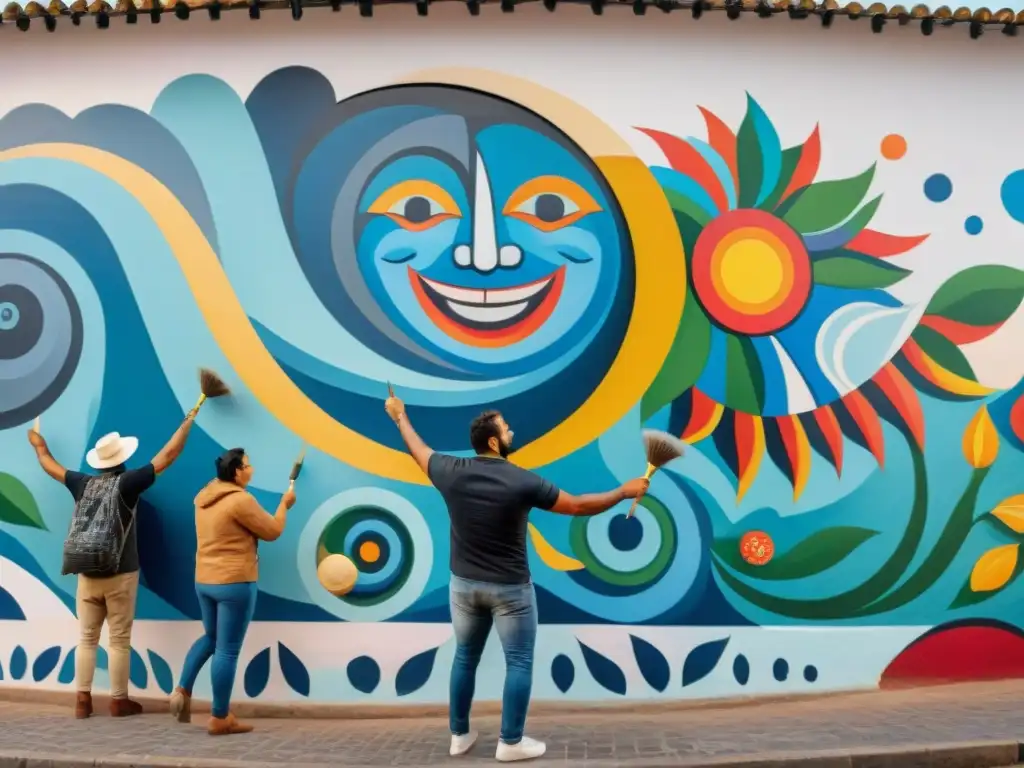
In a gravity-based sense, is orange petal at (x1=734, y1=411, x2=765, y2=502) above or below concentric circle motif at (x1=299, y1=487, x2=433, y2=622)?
above

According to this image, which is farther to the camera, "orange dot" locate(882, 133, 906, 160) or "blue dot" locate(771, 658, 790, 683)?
"orange dot" locate(882, 133, 906, 160)

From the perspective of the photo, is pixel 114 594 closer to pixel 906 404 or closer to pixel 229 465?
pixel 229 465

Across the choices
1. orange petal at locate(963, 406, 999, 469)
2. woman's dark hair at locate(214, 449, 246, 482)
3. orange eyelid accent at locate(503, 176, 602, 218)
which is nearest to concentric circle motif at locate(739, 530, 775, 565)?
orange petal at locate(963, 406, 999, 469)

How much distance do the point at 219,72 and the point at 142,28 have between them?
0.67 metres

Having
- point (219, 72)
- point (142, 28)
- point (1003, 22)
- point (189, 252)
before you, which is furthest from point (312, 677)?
point (1003, 22)

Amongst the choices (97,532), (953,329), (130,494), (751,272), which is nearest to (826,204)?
(751,272)

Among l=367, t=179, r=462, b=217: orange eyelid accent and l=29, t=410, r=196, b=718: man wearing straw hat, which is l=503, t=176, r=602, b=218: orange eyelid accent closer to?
l=367, t=179, r=462, b=217: orange eyelid accent

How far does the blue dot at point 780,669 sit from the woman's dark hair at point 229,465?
3.68m

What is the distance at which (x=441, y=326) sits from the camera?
5.84m

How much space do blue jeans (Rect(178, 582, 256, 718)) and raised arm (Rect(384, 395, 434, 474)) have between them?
4.25ft

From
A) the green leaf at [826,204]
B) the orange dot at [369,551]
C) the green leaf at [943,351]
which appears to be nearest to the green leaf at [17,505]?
the orange dot at [369,551]

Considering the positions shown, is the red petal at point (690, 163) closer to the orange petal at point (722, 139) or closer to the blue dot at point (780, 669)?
the orange petal at point (722, 139)

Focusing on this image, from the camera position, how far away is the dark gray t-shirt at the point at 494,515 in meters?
4.41

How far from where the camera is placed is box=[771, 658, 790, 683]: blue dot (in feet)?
18.5
